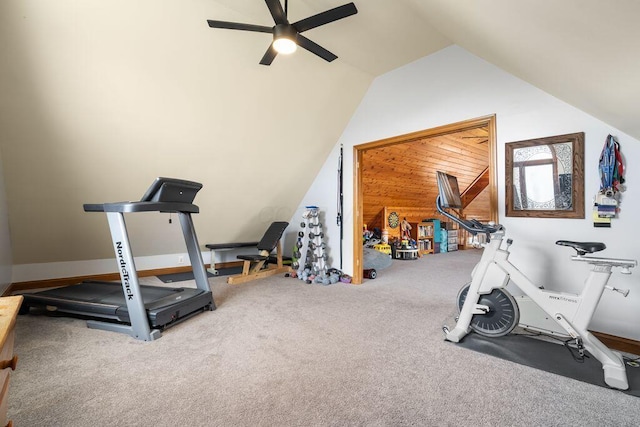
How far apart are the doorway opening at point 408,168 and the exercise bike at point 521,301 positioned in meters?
1.79

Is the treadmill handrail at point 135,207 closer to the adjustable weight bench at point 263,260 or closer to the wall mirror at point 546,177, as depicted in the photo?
the adjustable weight bench at point 263,260

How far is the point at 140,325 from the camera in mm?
2342

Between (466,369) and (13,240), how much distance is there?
16.0ft

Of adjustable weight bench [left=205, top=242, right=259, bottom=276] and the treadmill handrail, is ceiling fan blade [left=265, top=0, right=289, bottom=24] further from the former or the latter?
adjustable weight bench [left=205, top=242, right=259, bottom=276]

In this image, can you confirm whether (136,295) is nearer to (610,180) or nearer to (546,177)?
(546,177)

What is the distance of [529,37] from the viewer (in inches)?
62.4

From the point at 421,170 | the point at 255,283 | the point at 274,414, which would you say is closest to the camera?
the point at 274,414

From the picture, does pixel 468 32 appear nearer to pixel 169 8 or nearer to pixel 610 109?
pixel 610 109

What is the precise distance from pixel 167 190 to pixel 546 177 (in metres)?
3.22

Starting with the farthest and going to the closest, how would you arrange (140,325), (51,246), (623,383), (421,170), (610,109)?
1. (421,170)
2. (51,246)
3. (140,325)
4. (610,109)
5. (623,383)

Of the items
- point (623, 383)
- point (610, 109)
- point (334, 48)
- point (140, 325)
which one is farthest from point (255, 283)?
point (610, 109)

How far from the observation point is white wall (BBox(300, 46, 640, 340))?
2195 mm

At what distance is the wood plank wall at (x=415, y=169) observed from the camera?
18.7 ft

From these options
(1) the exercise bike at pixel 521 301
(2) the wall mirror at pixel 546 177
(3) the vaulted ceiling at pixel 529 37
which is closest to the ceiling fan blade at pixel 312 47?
(3) the vaulted ceiling at pixel 529 37
